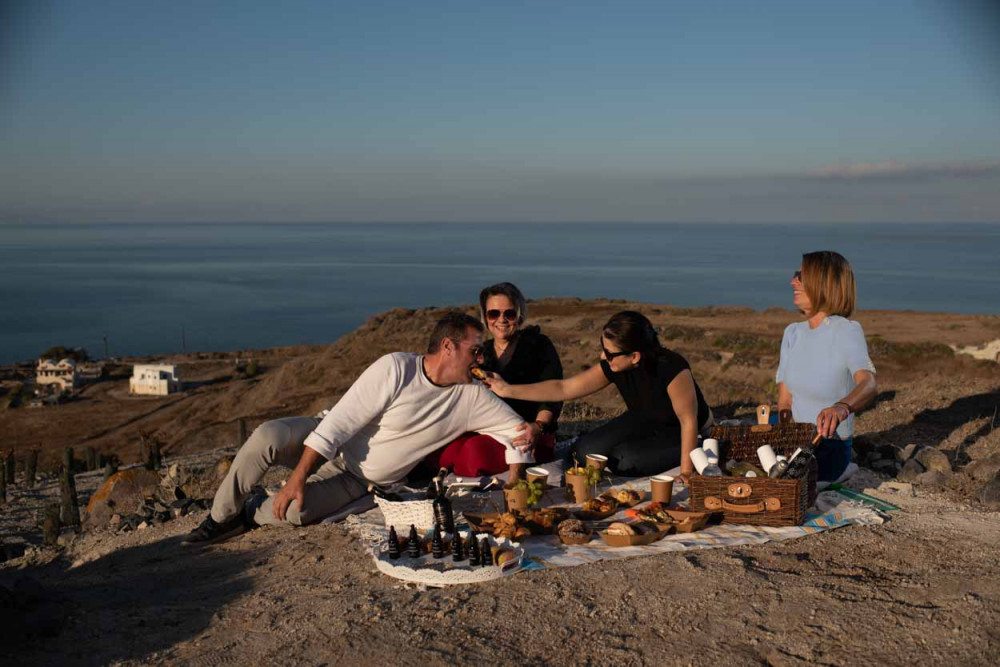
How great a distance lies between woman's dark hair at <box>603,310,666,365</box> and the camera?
18.6 feet

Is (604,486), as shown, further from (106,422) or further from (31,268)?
(31,268)

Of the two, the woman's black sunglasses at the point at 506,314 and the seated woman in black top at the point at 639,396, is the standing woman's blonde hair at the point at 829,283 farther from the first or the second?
the woman's black sunglasses at the point at 506,314

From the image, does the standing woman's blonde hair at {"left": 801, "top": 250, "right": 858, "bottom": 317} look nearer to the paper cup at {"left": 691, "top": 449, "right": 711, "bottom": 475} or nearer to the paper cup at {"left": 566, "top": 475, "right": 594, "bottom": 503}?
the paper cup at {"left": 691, "top": 449, "right": 711, "bottom": 475}

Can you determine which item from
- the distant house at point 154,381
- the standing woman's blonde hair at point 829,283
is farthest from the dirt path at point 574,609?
the distant house at point 154,381

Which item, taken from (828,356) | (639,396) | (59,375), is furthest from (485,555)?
(59,375)

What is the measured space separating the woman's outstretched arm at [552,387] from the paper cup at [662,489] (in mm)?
845

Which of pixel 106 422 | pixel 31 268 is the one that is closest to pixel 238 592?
pixel 106 422

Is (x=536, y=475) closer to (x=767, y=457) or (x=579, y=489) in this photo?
(x=579, y=489)

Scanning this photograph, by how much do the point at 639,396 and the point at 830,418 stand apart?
1.43m

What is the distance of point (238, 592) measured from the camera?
4.32m

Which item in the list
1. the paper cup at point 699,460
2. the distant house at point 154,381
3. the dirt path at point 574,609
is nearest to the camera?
the dirt path at point 574,609

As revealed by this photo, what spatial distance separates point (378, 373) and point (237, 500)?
4.05ft

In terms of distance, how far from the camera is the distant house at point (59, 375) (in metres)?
42.6

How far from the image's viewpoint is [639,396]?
609 cm
